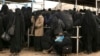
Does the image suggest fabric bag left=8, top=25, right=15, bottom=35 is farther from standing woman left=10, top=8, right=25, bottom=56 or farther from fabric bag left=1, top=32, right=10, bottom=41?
fabric bag left=1, top=32, right=10, bottom=41

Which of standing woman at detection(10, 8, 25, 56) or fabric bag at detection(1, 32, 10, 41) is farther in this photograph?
fabric bag at detection(1, 32, 10, 41)

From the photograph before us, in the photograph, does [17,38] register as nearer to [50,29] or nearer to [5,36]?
[5,36]

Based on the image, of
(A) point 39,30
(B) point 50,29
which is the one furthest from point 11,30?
(B) point 50,29

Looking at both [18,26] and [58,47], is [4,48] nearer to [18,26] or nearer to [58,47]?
[18,26]

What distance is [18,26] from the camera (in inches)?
306

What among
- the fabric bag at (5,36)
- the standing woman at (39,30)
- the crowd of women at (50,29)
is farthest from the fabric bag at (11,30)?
the standing woman at (39,30)

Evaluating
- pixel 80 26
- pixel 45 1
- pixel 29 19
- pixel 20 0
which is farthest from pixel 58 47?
pixel 20 0

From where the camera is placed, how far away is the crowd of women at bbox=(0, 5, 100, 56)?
7777mm

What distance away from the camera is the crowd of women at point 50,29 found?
778 cm

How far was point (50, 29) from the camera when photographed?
812cm

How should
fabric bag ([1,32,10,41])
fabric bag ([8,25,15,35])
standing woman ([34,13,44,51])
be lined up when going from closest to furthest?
fabric bag ([8,25,15,35]) < fabric bag ([1,32,10,41]) < standing woman ([34,13,44,51])

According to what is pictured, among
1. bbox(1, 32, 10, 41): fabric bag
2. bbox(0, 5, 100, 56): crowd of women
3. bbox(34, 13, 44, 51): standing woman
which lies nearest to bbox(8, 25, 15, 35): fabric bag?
bbox(0, 5, 100, 56): crowd of women

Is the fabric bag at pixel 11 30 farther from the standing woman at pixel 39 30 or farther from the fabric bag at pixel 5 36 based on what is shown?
the standing woman at pixel 39 30

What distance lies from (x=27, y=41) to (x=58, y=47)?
1.80 metres
